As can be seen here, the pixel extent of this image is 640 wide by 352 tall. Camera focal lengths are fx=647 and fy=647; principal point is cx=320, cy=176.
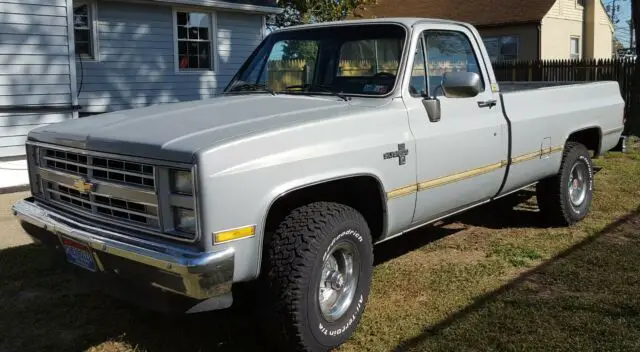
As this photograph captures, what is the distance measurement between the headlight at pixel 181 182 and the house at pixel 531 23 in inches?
934

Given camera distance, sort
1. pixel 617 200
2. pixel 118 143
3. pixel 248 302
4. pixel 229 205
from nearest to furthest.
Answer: pixel 229 205, pixel 118 143, pixel 248 302, pixel 617 200

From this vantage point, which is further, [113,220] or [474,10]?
[474,10]

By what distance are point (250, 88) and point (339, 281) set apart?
1.87m

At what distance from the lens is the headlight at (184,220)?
314cm

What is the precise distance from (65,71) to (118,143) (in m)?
7.53

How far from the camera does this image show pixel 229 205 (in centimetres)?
313

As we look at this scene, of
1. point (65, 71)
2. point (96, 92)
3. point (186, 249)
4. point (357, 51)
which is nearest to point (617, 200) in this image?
point (357, 51)

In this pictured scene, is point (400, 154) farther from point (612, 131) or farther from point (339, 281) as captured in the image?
point (612, 131)

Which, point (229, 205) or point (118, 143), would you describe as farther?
point (118, 143)

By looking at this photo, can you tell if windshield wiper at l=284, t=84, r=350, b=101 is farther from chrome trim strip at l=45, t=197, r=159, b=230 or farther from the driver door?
chrome trim strip at l=45, t=197, r=159, b=230

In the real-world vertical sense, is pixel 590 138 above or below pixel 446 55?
below

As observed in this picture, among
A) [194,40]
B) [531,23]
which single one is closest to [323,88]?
[194,40]

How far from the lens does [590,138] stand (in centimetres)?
689

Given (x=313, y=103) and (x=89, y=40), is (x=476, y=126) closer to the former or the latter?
(x=313, y=103)
